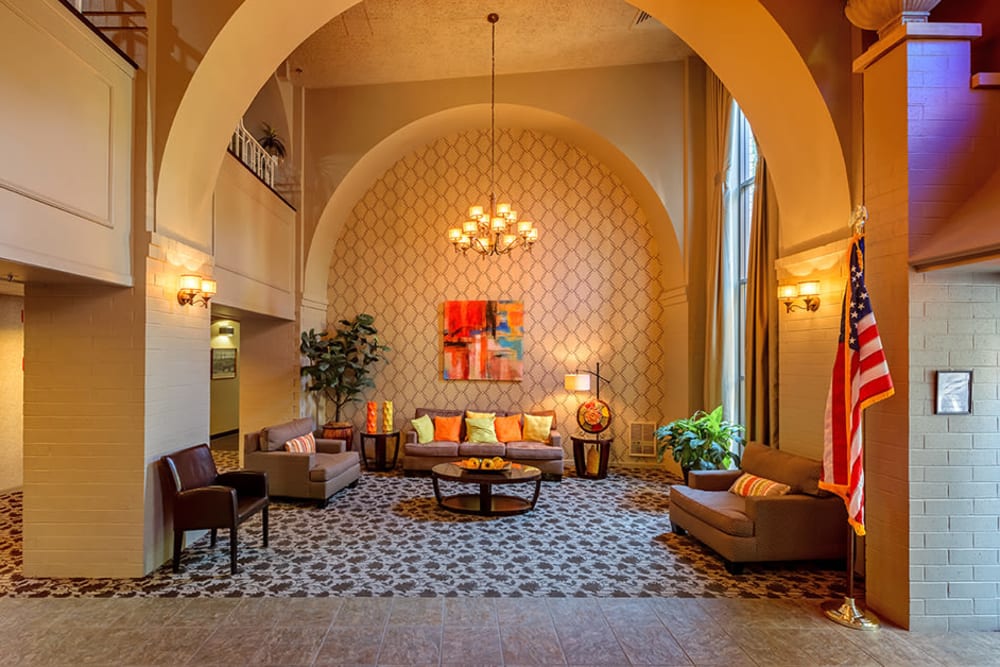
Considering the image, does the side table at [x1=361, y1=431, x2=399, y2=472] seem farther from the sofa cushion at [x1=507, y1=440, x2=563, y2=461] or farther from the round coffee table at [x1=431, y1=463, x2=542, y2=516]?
the round coffee table at [x1=431, y1=463, x2=542, y2=516]

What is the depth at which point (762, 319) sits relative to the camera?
5.86 m

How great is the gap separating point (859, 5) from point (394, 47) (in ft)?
18.3

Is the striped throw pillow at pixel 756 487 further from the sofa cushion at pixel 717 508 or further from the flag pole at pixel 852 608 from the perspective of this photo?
the flag pole at pixel 852 608

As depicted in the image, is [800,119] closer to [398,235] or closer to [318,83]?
[398,235]

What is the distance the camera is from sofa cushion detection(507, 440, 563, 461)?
293 inches

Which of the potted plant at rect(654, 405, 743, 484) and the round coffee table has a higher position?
the potted plant at rect(654, 405, 743, 484)

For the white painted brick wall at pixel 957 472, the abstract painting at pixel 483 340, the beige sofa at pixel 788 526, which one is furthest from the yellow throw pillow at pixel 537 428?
the white painted brick wall at pixel 957 472

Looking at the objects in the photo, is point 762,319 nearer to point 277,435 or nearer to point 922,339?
point 922,339

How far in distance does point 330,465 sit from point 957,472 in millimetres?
5873

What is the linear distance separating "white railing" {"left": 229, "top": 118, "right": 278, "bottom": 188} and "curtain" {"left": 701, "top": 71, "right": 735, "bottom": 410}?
623 centimetres

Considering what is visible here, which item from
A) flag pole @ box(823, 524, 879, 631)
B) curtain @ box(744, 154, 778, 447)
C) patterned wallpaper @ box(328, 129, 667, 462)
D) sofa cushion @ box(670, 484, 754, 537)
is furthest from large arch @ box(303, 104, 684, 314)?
flag pole @ box(823, 524, 879, 631)

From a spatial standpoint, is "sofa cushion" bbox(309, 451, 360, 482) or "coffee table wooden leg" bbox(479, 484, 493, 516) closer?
"coffee table wooden leg" bbox(479, 484, 493, 516)

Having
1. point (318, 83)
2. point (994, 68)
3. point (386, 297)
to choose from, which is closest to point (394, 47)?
point (318, 83)

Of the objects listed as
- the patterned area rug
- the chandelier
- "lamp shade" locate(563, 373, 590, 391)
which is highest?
the chandelier
